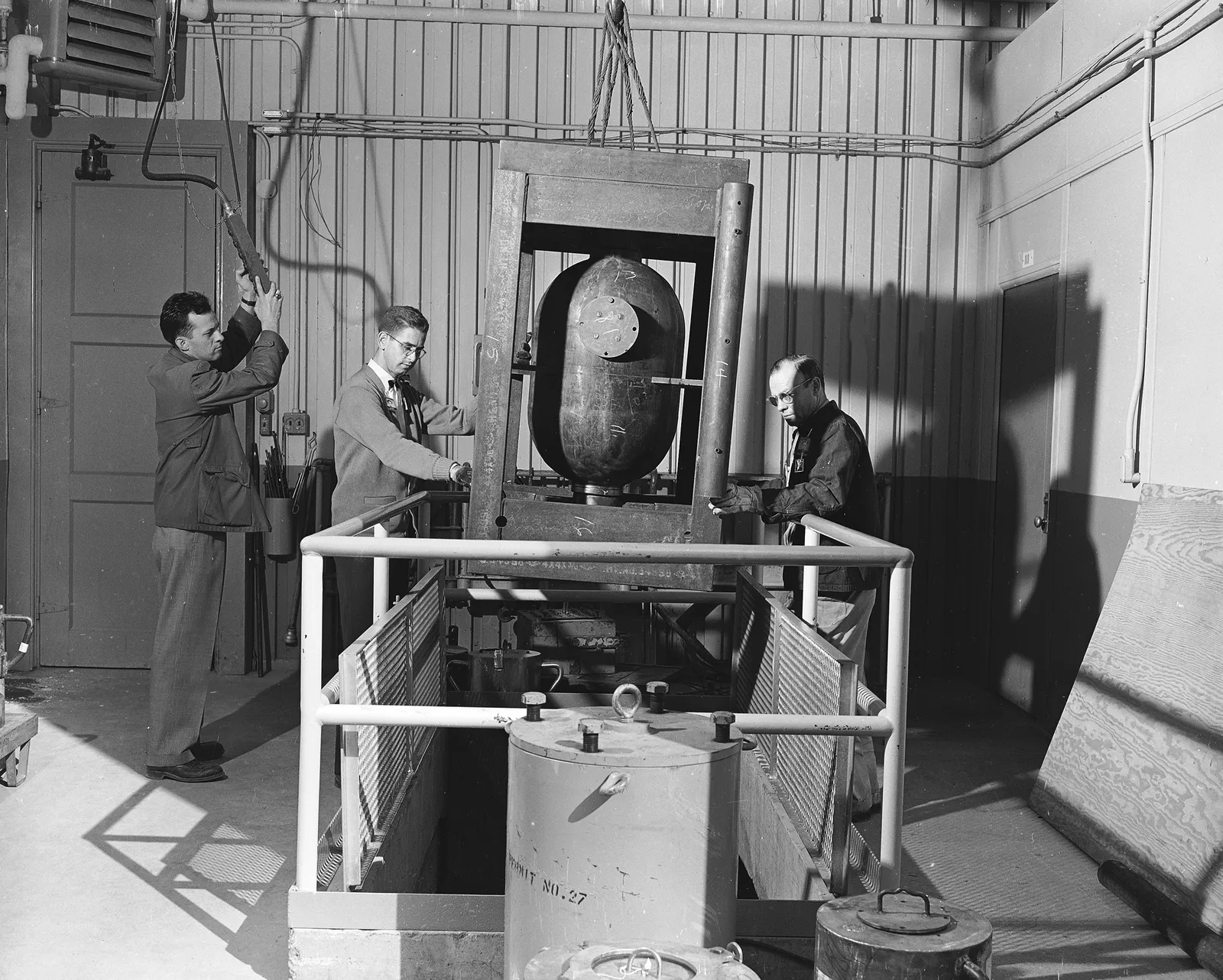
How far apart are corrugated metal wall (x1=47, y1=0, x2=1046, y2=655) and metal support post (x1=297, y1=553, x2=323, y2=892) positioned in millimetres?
4302

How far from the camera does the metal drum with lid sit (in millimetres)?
2055

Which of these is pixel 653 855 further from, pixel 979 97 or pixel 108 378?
pixel 979 97

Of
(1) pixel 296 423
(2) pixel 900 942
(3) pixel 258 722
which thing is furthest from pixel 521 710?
(1) pixel 296 423

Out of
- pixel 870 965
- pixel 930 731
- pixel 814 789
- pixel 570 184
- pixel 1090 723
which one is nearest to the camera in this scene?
pixel 870 965

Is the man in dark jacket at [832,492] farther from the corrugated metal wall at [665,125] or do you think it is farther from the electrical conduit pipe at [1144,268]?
the corrugated metal wall at [665,125]

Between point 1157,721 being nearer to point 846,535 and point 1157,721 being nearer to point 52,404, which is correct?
point 846,535

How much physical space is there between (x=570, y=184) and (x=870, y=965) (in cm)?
263

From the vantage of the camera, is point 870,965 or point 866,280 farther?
point 866,280

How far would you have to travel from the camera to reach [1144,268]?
466cm

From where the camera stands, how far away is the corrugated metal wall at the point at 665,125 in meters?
6.68

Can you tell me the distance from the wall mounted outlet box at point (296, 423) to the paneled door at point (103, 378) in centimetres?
71

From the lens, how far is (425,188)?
22.0 feet

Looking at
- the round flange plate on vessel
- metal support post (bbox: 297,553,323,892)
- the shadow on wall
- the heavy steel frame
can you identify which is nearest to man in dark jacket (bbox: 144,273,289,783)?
the heavy steel frame

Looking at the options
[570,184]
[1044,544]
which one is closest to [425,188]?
[570,184]
